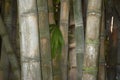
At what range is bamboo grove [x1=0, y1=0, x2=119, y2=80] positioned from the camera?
3.40 ft

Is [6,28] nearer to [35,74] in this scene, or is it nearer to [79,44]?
[79,44]

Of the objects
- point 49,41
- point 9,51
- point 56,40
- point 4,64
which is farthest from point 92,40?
point 4,64

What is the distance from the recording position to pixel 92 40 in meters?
1.15

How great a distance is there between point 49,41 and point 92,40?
0.23 meters

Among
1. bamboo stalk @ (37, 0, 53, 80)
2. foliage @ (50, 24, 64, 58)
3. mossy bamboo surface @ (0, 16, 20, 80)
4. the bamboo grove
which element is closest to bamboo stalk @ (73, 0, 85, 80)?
the bamboo grove

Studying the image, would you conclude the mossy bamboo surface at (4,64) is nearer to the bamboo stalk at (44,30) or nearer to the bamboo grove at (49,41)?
the bamboo grove at (49,41)

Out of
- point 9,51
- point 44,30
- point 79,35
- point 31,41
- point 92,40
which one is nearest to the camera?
point 31,41

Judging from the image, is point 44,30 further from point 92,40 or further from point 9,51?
point 9,51

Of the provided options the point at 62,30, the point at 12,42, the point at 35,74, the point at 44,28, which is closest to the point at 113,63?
the point at 62,30

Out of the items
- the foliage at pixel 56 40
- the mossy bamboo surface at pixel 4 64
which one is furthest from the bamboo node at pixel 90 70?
the mossy bamboo surface at pixel 4 64

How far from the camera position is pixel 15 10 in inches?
72.0

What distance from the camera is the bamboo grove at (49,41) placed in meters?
1.04

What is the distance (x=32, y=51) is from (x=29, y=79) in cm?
11

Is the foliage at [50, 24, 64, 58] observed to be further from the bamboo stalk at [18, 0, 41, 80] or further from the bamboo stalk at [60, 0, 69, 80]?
the bamboo stalk at [18, 0, 41, 80]
